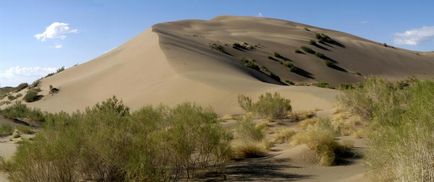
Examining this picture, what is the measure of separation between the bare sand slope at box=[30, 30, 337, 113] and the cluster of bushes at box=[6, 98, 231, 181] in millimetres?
19501

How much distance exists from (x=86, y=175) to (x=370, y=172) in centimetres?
646

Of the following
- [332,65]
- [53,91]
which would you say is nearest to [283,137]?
[53,91]

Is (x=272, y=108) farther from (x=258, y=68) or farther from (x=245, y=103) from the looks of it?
(x=258, y=68)

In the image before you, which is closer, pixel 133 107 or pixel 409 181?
pixel 409 181

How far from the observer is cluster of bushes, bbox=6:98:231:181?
12500mm

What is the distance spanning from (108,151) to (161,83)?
32.8m

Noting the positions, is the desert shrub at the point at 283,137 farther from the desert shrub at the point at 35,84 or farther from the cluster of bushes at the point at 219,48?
the cluster of bushes at the point at 219,48

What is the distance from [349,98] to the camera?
25922 millimetres

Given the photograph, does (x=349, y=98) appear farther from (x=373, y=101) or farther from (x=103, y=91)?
(x=103, y=91)

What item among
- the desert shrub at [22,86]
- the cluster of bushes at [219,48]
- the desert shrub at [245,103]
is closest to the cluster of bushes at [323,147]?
the desert shrub at [245,103]

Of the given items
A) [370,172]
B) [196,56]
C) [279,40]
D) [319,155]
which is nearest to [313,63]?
[279,40]

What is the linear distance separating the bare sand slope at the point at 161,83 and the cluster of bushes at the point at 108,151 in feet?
64.0

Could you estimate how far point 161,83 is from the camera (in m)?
45.4

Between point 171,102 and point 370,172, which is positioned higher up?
point 171,102
